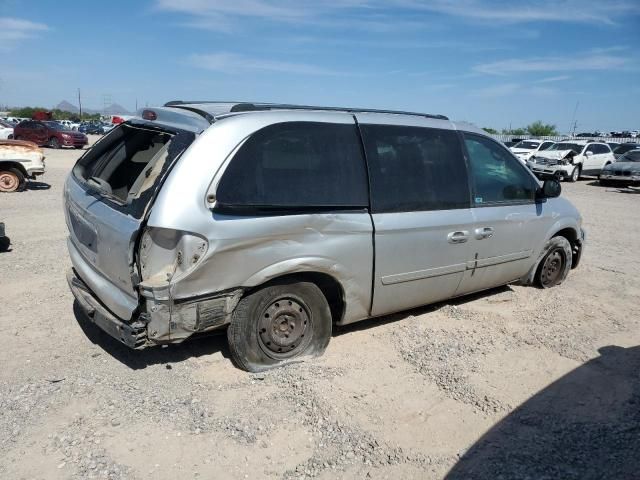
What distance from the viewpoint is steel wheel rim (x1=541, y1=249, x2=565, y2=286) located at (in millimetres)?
5629

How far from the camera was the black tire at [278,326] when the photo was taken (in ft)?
11.4

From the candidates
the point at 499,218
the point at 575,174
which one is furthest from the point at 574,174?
the point at 499,218

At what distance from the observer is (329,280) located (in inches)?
150

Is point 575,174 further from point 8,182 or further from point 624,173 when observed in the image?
point 8,182

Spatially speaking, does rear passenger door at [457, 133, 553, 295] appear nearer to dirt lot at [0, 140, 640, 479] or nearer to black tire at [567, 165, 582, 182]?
dirt lot at [0, 140, 640, 479]

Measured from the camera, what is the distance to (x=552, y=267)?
226 inches

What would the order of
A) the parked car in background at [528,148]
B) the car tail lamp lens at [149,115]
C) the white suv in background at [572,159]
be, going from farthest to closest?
the parked car in background at [528,148] → the white suv in background at [572,159] → the car tail lamp lens at [149,115]

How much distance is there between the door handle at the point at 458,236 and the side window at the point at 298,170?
3.03 feet

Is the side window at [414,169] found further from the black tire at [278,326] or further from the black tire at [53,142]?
the black tire at [53,142]

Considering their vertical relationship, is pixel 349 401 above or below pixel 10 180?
above

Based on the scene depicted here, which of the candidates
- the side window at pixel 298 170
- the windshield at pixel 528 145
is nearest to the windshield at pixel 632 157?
the windshield at pixel 528 145

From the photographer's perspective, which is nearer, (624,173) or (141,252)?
(141,252)

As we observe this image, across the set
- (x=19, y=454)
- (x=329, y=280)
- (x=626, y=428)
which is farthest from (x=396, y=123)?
(x=19, y=454)

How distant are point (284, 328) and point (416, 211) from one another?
4.63ft
